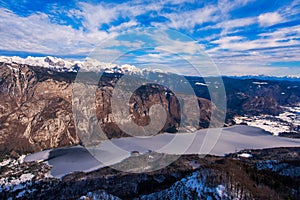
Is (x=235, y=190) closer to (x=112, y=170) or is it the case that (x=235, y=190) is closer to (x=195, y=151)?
(x=112, y=170)

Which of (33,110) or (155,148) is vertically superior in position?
(33,110)

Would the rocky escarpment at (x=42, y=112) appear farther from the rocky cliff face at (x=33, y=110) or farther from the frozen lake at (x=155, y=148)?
the frozen lake at (x=155, y=148)

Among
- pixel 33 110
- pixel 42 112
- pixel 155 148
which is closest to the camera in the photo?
pixel 155 148

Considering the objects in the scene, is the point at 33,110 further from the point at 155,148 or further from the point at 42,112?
the point at 155,148

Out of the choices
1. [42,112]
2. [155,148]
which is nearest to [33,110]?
[42,112]

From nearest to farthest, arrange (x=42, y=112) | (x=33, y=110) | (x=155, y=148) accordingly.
Answer: (x=155, y=148) < (x=33, y=110) < (x=42, y=112)

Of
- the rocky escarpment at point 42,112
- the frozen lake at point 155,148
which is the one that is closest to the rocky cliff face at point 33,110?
the rocky escarpment at point 42,112

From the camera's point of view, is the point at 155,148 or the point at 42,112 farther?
the point at 42,112
